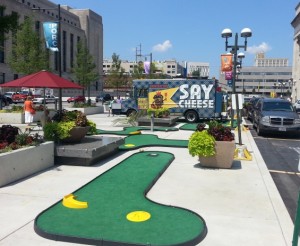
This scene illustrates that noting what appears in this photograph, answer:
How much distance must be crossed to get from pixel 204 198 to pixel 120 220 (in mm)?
2088

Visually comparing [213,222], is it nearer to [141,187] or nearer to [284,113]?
[141,187]

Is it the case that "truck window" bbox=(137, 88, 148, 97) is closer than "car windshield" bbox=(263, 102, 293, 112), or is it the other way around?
"car windshield" bbox=(263, 102, 293, 112)

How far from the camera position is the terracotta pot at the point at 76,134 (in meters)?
10.1

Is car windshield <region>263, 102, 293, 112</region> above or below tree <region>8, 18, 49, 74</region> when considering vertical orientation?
below

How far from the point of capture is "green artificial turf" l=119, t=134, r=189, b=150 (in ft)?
40.3

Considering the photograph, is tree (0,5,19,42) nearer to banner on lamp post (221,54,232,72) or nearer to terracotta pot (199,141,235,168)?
terracotta pot (199,141,235,168)

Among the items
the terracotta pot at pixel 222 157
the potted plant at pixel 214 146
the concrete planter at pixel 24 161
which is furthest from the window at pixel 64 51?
the terracotta pot at pixel 222 157

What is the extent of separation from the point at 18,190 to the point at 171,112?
16.5 m

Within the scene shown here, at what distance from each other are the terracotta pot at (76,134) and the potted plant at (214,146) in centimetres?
331

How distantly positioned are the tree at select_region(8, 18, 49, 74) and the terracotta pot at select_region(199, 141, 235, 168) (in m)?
20.2

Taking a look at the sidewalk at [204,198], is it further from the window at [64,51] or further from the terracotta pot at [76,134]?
the window at [64,51]

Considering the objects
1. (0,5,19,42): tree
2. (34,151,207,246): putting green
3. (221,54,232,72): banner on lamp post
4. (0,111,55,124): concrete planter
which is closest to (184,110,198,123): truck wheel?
(221,54,232,72): banner on lamp post

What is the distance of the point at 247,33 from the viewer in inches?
559

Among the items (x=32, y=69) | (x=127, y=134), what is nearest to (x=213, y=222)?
(x=127, y=134)
